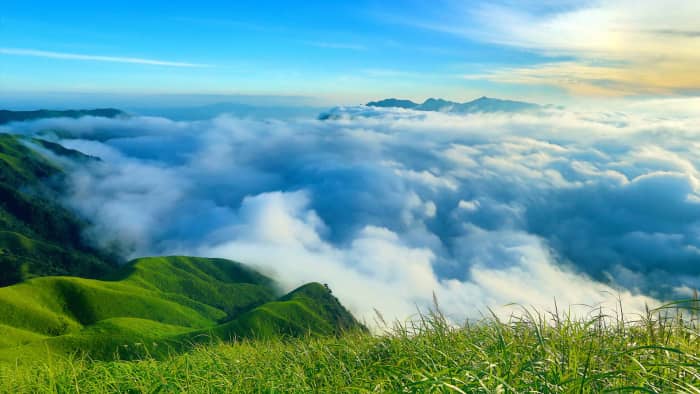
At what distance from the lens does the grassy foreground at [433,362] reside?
5.89 metres

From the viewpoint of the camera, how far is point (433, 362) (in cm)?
642

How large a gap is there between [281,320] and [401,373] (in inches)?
6209

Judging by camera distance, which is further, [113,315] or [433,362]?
[113,315]

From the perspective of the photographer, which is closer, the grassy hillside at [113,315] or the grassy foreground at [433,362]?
the grassy foreground at [433,362]

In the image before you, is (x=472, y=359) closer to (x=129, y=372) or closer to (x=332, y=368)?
(x=332, y=368)

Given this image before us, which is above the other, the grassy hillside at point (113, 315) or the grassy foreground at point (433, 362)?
the grassy foreground at point (433, 362)

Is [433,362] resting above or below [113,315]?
above

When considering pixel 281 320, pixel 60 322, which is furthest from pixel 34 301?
pixel 281 320

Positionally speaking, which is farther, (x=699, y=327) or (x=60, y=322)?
(x=60, y=322)

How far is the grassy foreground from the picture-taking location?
5895mm

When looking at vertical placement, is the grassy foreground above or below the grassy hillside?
above

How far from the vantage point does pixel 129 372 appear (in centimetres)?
916

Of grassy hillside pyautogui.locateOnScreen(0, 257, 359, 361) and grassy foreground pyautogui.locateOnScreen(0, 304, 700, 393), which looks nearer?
grassy foreground pyautogui.locateOnScreen(0, 304, 700, 393)

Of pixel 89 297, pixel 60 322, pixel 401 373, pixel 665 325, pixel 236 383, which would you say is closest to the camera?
pixel 401 373
